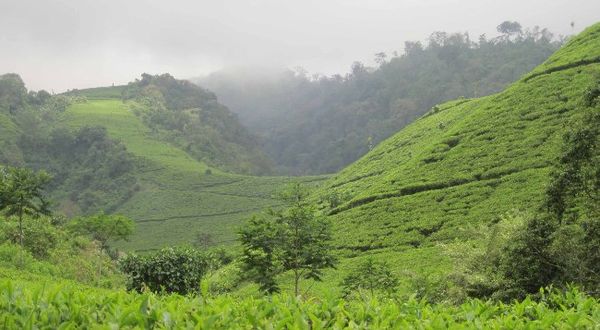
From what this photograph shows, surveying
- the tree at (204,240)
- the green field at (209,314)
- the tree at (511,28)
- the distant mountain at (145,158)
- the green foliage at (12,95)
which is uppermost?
the tree at (511,28)

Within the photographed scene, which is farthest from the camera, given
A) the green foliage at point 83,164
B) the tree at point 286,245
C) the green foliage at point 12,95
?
the green foliage at point 12,95

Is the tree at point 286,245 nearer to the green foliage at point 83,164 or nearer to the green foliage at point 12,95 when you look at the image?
the green foliage at point 83,164

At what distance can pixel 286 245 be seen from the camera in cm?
2347

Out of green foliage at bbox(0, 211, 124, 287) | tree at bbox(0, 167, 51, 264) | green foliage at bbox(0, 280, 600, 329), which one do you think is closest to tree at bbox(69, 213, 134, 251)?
green foliage at bbox(0, 211, 124, 287)

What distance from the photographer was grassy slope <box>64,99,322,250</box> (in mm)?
83281

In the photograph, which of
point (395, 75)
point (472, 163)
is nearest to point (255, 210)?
point (472, 163)

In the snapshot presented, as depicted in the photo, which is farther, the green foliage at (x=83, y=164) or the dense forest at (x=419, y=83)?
the dense forest at (x=419, y=83)

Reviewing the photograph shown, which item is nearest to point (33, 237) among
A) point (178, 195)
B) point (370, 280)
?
point (370, 280)

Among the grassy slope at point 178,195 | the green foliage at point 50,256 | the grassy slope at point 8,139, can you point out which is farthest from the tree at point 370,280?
the grassy slope at point 8,139

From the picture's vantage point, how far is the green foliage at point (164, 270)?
2359 cm

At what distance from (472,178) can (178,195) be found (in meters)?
68.9

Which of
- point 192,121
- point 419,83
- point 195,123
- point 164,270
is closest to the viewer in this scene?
point 164,270

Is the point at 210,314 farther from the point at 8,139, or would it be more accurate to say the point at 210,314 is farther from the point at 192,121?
the point at 192,121

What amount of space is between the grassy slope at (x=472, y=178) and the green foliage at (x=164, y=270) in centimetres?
1039
